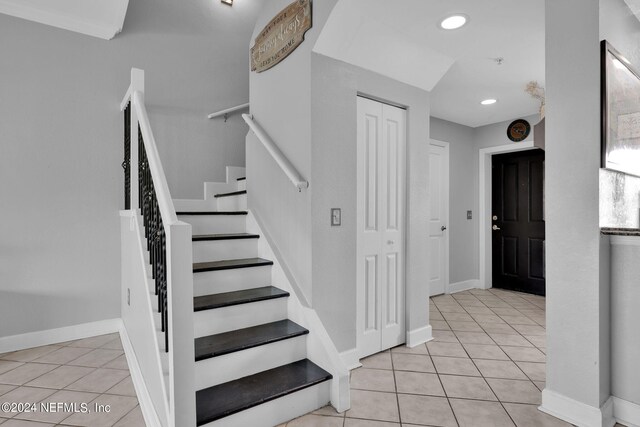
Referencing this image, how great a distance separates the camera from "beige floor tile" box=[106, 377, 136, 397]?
2.15 m

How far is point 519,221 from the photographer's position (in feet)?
16.3

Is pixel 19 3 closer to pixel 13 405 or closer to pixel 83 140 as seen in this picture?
pixel 83 140

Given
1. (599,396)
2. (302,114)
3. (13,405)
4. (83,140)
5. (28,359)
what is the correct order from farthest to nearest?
(83,140) → (28,359) → (302,114) → (13,405) → (599,396)

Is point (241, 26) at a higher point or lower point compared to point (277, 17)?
higher

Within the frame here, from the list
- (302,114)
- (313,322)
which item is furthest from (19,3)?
(313,322)

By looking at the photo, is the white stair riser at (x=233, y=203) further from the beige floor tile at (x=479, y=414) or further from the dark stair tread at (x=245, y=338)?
the beige floor tile at (x=479, y=414)

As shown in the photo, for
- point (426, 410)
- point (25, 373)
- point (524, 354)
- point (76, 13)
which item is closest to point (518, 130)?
point (524, 354)

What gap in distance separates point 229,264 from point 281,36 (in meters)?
1.72

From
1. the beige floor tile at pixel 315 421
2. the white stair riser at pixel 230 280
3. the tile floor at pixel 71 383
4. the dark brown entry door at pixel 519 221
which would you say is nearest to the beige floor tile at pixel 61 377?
the tile floor at pixel 71 383

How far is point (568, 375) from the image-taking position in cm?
193

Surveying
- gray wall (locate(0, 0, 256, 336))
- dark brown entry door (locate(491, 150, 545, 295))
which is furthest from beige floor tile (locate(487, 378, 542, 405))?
gray wall (locate(0, 0, 256, 336))

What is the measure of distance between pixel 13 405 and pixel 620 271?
3472 mm

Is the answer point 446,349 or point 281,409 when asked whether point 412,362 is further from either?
point 281,409

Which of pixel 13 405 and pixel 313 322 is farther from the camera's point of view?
pixel 313 322
